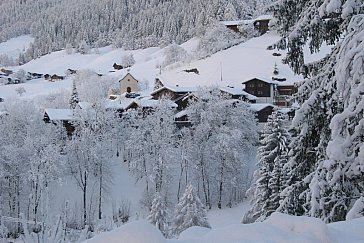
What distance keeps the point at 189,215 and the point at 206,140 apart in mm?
11699

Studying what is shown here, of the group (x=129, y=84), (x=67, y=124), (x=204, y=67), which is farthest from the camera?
(x=129, y=84)

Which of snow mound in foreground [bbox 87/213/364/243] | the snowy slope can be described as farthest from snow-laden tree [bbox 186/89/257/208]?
snow mound in foreground [bbox 87/213/364/243]

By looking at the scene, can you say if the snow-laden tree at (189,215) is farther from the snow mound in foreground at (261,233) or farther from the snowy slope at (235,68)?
the snowy slope at (235,68)

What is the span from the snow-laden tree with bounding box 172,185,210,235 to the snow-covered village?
6cm

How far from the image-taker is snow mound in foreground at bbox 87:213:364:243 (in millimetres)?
2596

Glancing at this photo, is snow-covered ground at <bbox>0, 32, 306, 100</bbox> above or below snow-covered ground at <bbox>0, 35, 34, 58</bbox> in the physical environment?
above

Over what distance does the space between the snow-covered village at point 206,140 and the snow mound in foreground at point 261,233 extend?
0.04ft

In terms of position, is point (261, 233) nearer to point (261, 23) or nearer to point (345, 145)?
point (345, 145)

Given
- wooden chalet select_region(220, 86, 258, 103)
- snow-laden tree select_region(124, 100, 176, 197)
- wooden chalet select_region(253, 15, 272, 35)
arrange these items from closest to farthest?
snow-laden tree select_region(124, 100, 176, 197) < wooden chalet select_region(220, 86, 258, 103) < wooden chalet select_region(253, 15, 272, 35)

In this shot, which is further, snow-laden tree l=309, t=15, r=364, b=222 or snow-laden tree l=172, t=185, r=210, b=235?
snow-laden tree l=172, t=185, r=210, b=235

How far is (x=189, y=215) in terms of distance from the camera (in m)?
21.8

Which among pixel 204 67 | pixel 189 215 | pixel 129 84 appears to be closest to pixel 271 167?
pixel 189 215

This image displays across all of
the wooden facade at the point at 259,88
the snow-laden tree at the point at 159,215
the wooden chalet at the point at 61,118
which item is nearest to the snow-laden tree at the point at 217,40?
the wooden facade at the point at 259,88

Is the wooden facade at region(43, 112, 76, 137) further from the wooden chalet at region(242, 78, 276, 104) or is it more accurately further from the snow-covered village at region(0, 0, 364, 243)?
the wooden chalet at region(242, 78, 276, 104)
